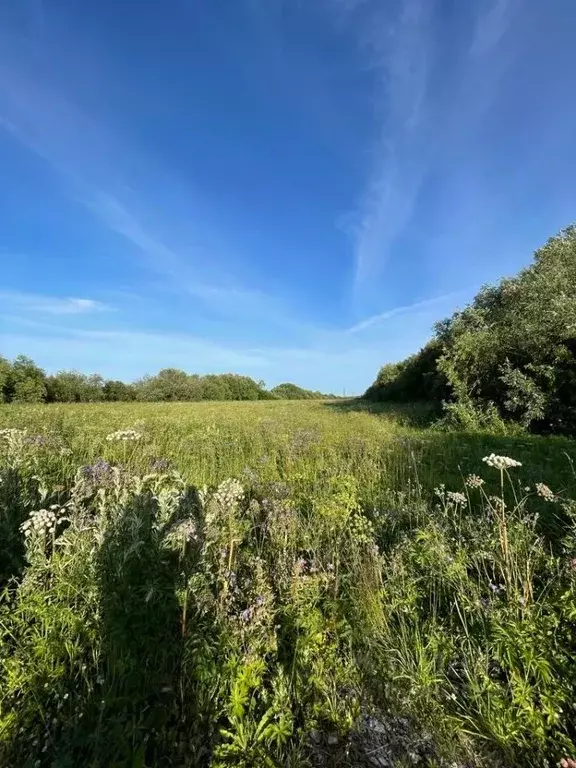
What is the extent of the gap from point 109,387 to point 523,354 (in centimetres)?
6654

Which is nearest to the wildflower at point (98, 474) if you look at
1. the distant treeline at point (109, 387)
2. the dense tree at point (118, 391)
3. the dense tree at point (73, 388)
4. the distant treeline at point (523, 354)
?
the distant treeline at point (523, 354)

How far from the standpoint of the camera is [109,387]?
64250 mm

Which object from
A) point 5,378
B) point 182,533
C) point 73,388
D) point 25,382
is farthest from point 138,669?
point 73,388

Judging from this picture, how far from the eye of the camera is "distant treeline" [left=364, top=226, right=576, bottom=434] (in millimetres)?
10992

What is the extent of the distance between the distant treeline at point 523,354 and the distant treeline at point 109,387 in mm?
43297

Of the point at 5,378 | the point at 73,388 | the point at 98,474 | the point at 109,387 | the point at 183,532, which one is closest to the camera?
the point at 183,532

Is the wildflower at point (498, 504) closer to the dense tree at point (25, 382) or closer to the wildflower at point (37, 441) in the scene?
the wildflower at point (37, 441)

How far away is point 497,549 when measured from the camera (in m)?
3.00

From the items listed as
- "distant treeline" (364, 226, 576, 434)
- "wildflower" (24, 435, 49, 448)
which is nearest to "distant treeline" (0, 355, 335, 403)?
"wildflower" (24, 435, 49, 448)

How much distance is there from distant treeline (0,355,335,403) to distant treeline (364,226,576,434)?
142ft

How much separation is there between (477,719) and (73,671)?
234 cm

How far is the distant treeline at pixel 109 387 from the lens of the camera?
141ft

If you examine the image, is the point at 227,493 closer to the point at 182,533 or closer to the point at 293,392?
the point at 182,533

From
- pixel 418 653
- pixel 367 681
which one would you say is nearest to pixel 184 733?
pixel 367 681
